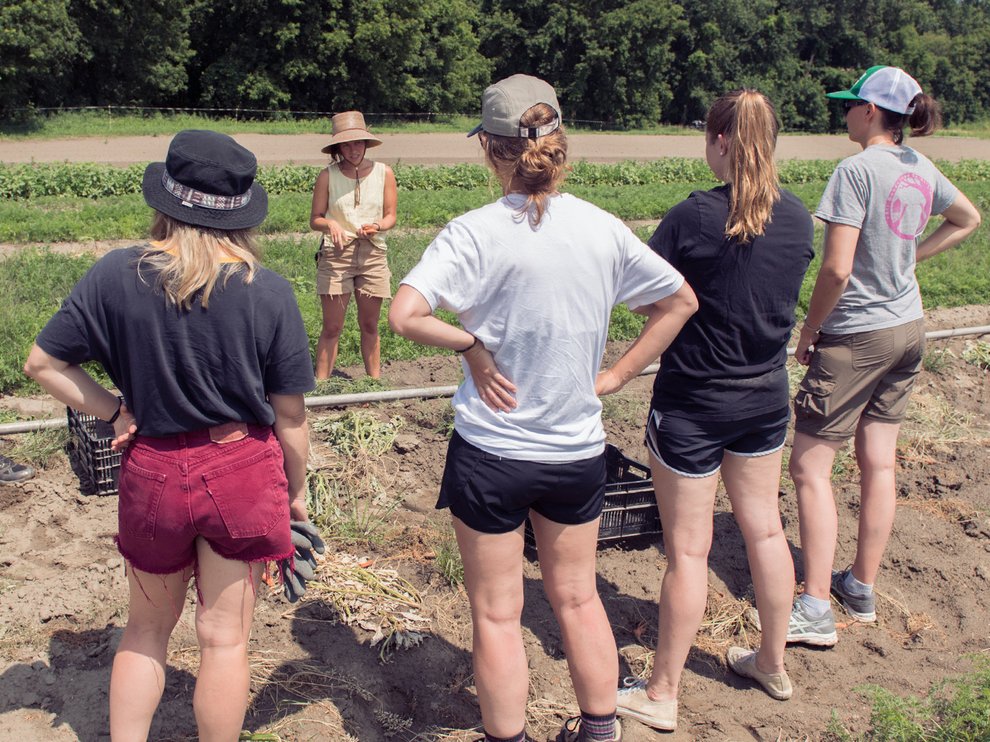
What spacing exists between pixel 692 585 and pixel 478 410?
4.03 feet

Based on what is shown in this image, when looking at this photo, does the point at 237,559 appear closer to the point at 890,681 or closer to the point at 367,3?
the point at 890,681

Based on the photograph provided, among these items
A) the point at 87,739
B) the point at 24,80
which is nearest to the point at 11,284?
the point at 87,739

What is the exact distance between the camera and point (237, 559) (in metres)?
2.86

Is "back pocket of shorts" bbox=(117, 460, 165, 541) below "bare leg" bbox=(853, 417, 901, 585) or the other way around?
the other way around

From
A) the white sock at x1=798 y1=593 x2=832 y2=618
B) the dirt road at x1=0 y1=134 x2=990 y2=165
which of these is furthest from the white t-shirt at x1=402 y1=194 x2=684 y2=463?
the dirt road at x1=0 y1=134 x2=990 y2=165

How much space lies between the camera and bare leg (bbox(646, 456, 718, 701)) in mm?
3416

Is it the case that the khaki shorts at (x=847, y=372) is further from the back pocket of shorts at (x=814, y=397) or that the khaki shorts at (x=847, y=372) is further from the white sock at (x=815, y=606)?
the white sock at (x=815, y=606)

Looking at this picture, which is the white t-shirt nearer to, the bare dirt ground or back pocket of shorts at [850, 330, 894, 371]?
the bare dirt ground

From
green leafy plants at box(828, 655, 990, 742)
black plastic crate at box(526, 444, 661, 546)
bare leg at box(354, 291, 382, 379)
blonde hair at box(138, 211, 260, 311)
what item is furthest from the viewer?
bare leg at box(354, 291, 382, 379)

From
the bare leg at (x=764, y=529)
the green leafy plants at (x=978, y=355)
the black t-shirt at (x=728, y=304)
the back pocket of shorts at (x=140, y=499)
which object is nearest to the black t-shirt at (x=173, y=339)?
the back pocket of shorts at (x=140, y=499)

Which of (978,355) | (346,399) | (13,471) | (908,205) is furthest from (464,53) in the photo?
(908,205)

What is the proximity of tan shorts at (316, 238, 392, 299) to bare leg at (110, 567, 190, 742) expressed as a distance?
374cm

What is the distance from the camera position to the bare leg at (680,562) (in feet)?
11.2

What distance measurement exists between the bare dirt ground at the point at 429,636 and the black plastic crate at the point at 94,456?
0.08 meters
